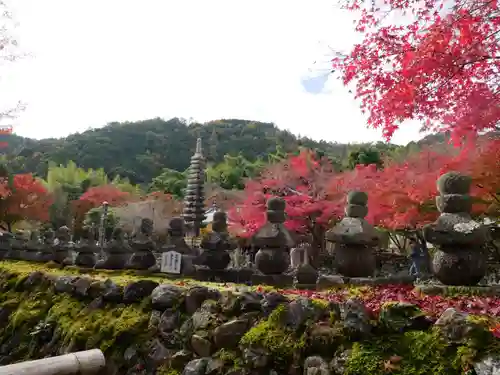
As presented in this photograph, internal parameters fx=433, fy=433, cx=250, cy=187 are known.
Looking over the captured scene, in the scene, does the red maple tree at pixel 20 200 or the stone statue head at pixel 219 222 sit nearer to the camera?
the stone statue head at pixel 219 222

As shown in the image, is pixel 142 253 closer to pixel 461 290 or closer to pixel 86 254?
pixel 86 254

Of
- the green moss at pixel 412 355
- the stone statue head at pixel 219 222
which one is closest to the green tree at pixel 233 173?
the stone statue head at pixel 219 222

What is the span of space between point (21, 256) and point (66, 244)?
8.01 ft

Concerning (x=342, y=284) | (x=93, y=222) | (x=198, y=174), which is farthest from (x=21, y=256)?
(x=198, y=174)

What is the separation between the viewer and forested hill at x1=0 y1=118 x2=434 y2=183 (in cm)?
6762

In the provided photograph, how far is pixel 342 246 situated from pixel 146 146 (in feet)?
258

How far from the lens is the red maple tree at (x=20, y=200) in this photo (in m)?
31.5

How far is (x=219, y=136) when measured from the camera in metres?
90.9

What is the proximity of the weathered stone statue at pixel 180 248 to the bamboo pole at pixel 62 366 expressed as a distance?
5900mm

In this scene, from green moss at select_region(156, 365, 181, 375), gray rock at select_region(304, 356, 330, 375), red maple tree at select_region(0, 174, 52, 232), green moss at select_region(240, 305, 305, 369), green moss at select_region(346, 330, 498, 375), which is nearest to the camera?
green moss at select_region(346, 330, 498, 375)

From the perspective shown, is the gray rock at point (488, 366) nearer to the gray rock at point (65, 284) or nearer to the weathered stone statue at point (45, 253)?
the gray rock at point (65, 284)

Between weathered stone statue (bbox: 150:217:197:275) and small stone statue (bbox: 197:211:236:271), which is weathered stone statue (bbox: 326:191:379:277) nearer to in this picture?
small stone statue (bbox: 197:211:236:271)

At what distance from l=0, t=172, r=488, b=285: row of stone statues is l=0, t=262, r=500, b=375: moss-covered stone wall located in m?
1.78

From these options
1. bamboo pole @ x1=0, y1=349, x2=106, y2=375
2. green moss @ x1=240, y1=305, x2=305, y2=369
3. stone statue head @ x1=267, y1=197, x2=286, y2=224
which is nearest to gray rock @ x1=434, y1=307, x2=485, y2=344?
green moss @ x1=240, y1=305, x2=305, y2=369
